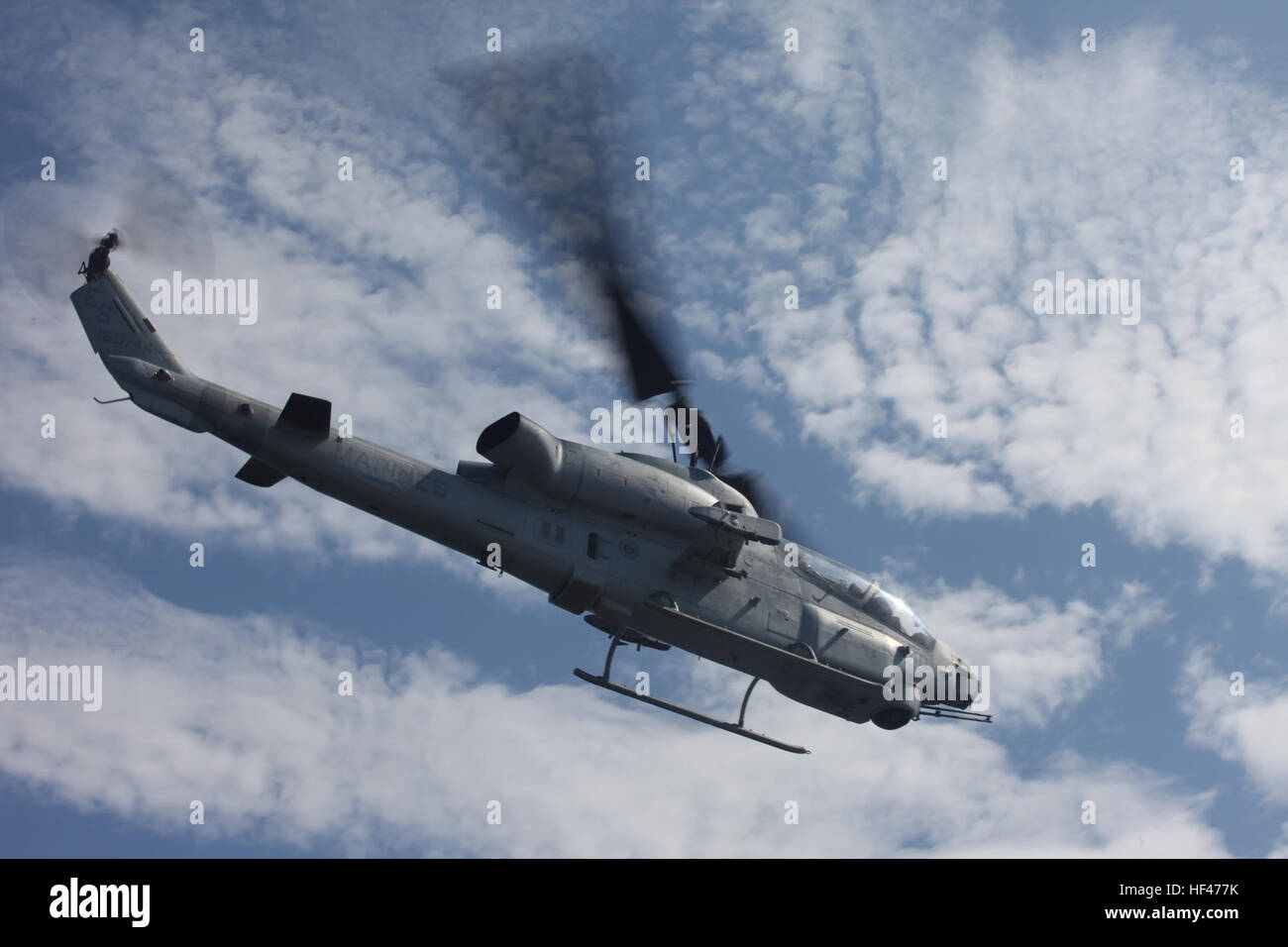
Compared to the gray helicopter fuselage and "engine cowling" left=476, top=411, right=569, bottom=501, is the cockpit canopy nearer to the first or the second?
the gray helicopter fuselage

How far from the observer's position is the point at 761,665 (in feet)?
66.8

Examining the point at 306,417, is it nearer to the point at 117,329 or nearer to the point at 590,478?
the point at 117,329

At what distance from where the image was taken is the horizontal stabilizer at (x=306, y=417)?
18109mm

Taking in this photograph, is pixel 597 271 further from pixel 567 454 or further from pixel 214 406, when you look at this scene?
A: pixel 214 406

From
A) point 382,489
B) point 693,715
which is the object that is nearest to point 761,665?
point 693,715

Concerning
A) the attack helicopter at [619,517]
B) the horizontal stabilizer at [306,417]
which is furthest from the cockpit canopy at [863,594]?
the horizontal stabilizer at [306,417]

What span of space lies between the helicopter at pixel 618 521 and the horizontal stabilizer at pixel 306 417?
0.02 m

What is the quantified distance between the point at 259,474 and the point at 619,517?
591cm

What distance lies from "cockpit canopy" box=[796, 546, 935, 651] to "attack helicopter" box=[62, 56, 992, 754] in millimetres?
42

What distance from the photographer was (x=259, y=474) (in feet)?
61.8

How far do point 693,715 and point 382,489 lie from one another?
21.0ft

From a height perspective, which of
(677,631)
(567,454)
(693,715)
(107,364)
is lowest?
(693,715)

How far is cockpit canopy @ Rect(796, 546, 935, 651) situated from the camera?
2141 cm

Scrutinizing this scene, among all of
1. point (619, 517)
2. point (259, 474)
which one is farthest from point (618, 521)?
point (259, 474)
